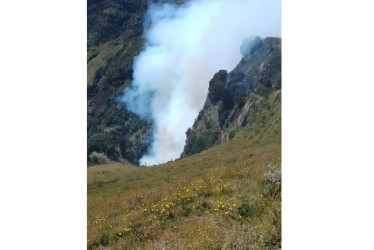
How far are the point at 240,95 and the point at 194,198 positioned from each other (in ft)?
6.52

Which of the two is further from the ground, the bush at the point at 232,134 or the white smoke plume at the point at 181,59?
the white smoke plume at the point at 181,59

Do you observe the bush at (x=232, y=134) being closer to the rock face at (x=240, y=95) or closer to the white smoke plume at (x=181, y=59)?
the rock face at (x=240, y=95)

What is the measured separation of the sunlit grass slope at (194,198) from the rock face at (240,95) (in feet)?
0.53

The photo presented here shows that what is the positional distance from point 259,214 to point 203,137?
5.67 feet

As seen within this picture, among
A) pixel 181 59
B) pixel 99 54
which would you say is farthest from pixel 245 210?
pixel 99 54

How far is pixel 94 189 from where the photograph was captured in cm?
795

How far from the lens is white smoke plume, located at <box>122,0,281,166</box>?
24.9ft

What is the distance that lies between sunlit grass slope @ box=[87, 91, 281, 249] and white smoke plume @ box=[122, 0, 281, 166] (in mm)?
484

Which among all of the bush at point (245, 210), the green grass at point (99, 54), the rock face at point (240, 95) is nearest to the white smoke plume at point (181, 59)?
the rock face at point (240, 95)

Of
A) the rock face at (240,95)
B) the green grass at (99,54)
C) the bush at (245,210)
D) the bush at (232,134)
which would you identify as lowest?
the bush at (245,210)

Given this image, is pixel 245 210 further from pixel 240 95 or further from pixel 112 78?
pixel 112 78

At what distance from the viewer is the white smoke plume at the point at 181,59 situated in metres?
7.58
